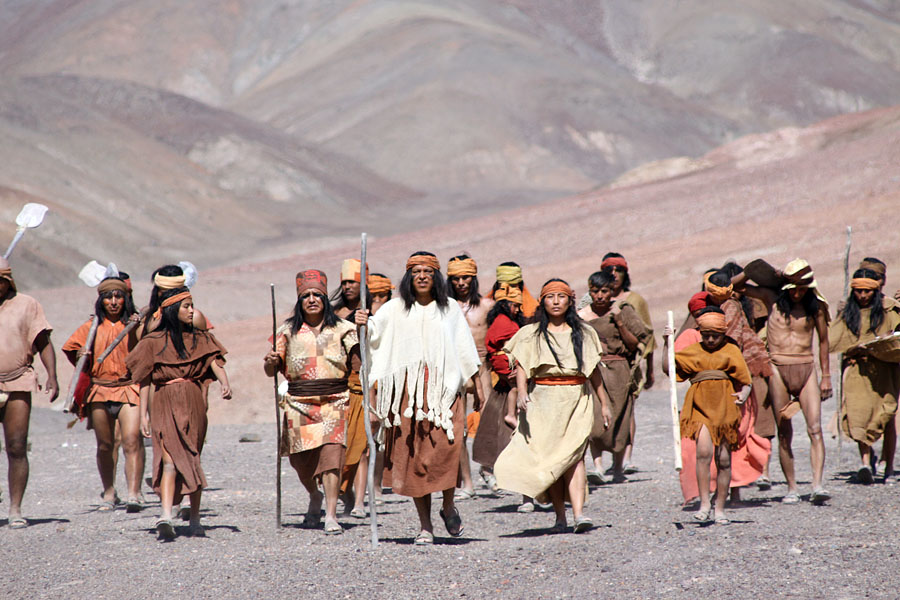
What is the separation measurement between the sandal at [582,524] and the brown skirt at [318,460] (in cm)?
158

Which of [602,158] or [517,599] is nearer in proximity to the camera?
[517,599]

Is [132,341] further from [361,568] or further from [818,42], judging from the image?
[818,42]

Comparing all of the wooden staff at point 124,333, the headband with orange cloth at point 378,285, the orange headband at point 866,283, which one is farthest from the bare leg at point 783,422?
the wooden staff at point 124,333

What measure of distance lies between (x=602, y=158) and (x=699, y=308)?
6369 centimetres

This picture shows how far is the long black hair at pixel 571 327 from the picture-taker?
7.43 metres

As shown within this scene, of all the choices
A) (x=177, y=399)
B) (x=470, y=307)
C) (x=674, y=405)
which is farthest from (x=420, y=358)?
(x=470, y=307)

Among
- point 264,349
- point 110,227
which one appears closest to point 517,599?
point 264,349

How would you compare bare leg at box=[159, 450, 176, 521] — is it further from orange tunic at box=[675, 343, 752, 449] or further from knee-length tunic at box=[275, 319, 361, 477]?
orange tunic at box=[675, 343, 752, 449]

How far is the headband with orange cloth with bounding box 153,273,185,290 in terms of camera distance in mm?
8289

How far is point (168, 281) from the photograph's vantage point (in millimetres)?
8328

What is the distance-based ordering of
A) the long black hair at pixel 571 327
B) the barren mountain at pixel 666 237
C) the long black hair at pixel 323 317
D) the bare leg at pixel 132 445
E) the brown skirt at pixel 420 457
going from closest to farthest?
the brown skirt at pixel 420 457, the long black hair at pixel 571 327, the long black hair at pixel 323 317, the bare leg at pixel 132 445, the barren mountain at pixel 666 237

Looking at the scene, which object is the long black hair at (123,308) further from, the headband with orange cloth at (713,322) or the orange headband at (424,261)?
the headband with orange cloth at (713,322)

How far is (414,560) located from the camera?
22.2ft

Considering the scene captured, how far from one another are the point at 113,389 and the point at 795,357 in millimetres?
4920
